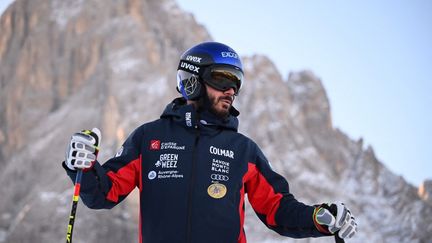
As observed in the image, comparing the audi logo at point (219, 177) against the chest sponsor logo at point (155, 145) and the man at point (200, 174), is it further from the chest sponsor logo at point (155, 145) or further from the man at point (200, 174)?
the chest sponsor logo at point (155, 145)

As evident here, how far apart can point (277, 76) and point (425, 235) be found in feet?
122

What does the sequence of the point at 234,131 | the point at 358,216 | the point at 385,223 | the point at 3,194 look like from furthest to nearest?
the point at 385,223
the point at 358,216
the point at 3,194
the point at 234,131

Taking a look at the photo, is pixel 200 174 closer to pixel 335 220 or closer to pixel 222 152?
pixel 222 152

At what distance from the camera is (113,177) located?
5.59m

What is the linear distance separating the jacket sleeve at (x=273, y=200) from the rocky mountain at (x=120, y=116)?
62.4 meters

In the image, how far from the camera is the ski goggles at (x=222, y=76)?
5992 millimetres

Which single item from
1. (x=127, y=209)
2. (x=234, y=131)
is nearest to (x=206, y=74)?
(x=234, y=131)

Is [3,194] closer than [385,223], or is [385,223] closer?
[3,194]

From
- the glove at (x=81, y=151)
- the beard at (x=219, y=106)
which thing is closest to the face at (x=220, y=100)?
the beard at (x=219, y=106)

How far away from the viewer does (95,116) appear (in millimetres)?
81688

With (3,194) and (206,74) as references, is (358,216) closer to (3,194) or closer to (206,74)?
(3,194)

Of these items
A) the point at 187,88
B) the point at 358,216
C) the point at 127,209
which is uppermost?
the point at 358,216

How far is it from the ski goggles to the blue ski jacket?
0.32 meters

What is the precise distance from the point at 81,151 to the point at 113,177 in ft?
1.93
